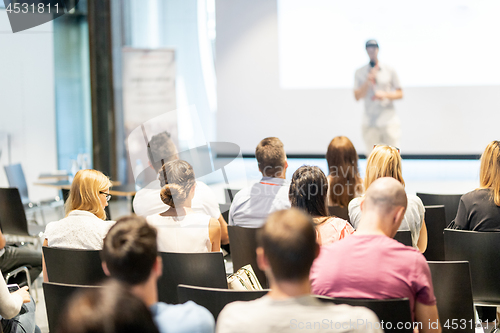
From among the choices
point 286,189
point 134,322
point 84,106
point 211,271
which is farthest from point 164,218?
point 84,106

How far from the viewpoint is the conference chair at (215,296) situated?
158 cm

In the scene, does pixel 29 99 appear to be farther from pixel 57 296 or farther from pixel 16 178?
pixel 57 296

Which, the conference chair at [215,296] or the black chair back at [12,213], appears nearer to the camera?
the conference chair at [215,296]

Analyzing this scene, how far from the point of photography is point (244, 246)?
2705 mm

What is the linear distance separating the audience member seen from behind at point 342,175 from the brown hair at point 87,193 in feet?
5.16

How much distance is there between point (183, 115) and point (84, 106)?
1.58 m

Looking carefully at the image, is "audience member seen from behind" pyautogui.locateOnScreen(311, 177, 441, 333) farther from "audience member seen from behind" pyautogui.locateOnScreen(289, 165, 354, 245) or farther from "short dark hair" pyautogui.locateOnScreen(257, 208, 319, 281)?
"audience member seen from behind" pyautogui.locateOnScreen(289, 165, 354, 245)

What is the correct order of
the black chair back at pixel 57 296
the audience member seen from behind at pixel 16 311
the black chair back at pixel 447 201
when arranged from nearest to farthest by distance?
the black chair back at pixel 57 296 → the audience member seen from behind at pixel 16 311 → the black chair back at pixel 447 201

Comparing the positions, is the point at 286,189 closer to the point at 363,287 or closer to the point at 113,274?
the point at 363,287

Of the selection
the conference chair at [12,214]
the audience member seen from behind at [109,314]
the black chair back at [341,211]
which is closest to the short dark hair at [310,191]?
the black chair back at [341,211]

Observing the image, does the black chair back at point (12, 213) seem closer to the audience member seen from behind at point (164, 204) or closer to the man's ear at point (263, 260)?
the audience member seen from behind at point (164, 204)

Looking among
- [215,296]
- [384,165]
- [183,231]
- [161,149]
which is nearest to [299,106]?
[161,149]

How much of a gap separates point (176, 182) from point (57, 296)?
0.93m

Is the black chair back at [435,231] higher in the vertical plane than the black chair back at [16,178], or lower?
lower
